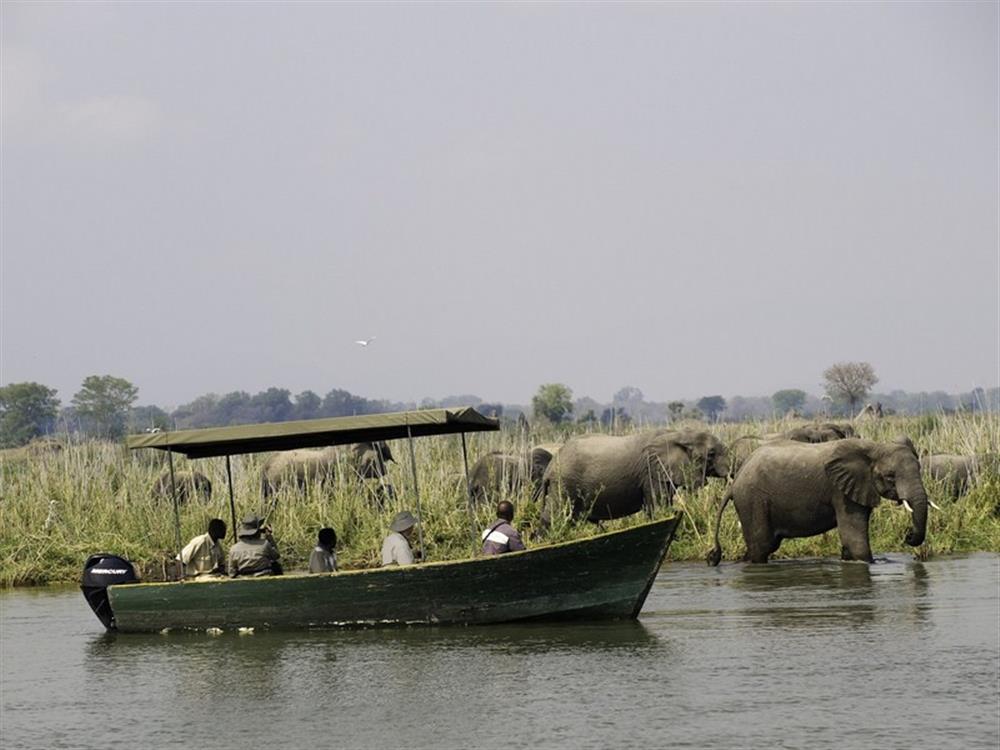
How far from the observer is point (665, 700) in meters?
15.1

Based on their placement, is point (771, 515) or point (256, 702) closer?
point (256, 702)

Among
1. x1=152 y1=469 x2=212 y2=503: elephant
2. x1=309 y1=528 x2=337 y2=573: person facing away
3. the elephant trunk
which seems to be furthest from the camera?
x1=152 y1=469 x2=212 y2=503: elephant

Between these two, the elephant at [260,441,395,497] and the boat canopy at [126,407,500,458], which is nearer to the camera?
the boat canopy at [126,407,500,458]

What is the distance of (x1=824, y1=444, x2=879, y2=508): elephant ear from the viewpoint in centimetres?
2398

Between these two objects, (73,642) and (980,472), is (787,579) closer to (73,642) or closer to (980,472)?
(980,472)

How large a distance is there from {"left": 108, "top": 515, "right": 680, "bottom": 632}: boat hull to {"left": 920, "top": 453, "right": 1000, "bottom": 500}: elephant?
9782 mm

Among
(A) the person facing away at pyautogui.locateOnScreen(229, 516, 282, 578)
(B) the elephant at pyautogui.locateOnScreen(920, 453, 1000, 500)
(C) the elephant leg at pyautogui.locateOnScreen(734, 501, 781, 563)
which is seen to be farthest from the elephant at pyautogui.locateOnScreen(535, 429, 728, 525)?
(A) the person facing away at pyautogui.locateOnScreen(229, 516, 282, 578)

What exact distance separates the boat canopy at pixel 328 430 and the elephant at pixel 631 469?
7443 mm

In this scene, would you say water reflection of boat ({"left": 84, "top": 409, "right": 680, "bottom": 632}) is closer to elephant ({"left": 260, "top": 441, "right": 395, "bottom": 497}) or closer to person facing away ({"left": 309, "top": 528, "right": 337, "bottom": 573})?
person facing away ({"left": 309, "top": 528, "right": 337, "bottom": 573})

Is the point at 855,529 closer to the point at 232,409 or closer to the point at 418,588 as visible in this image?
the point at 418,588

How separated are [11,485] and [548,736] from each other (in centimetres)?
1752

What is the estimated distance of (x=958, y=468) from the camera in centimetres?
2831

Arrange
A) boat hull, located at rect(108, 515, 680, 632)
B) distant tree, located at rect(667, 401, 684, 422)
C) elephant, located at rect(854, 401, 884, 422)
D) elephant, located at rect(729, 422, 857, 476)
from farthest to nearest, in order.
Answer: distant tree, located at rect(667, 401, 684, 422) < elephant, located at rect(854, 401, 884, 422) < elephant, located at rect(729, 422, 857, 476) < boat hull, located at rect(108, 515, 680, 632)

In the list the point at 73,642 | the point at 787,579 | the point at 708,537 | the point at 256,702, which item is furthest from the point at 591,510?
the point at 256,702
